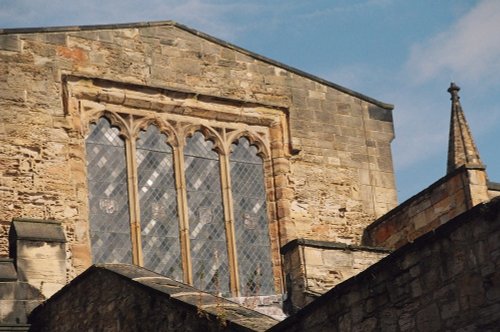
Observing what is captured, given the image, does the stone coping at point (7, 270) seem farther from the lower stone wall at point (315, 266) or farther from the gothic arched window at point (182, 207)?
the lower stone wall at point (315, 266)

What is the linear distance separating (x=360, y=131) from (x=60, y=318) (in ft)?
24.1

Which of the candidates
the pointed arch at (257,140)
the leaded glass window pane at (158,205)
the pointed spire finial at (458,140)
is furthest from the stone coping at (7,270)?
the pointed spire finial at (458,140)

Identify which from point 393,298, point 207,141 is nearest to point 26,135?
point 207,141

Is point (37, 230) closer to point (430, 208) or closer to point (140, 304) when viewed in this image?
point (140, 304)

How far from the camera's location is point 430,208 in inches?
711

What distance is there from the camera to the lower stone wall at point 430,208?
56.7 ft

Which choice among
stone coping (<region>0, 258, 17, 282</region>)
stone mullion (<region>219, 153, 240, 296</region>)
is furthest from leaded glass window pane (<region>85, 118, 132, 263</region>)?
stone coping (<region>0, 258, 17, 282</region>)

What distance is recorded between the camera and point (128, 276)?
1296 centimetres

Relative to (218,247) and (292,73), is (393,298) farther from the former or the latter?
(292,73)

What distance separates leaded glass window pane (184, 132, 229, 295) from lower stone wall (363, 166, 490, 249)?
7.59 feet

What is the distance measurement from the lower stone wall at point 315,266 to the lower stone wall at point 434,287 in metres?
4.95

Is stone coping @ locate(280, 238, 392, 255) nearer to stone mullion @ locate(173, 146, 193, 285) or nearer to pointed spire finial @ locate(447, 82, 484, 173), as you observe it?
stone mullion @ locate(173, 146, 193, 285)

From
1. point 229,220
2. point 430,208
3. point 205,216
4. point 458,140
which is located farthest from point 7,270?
point 458,140

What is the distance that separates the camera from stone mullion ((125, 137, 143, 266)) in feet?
59.4
